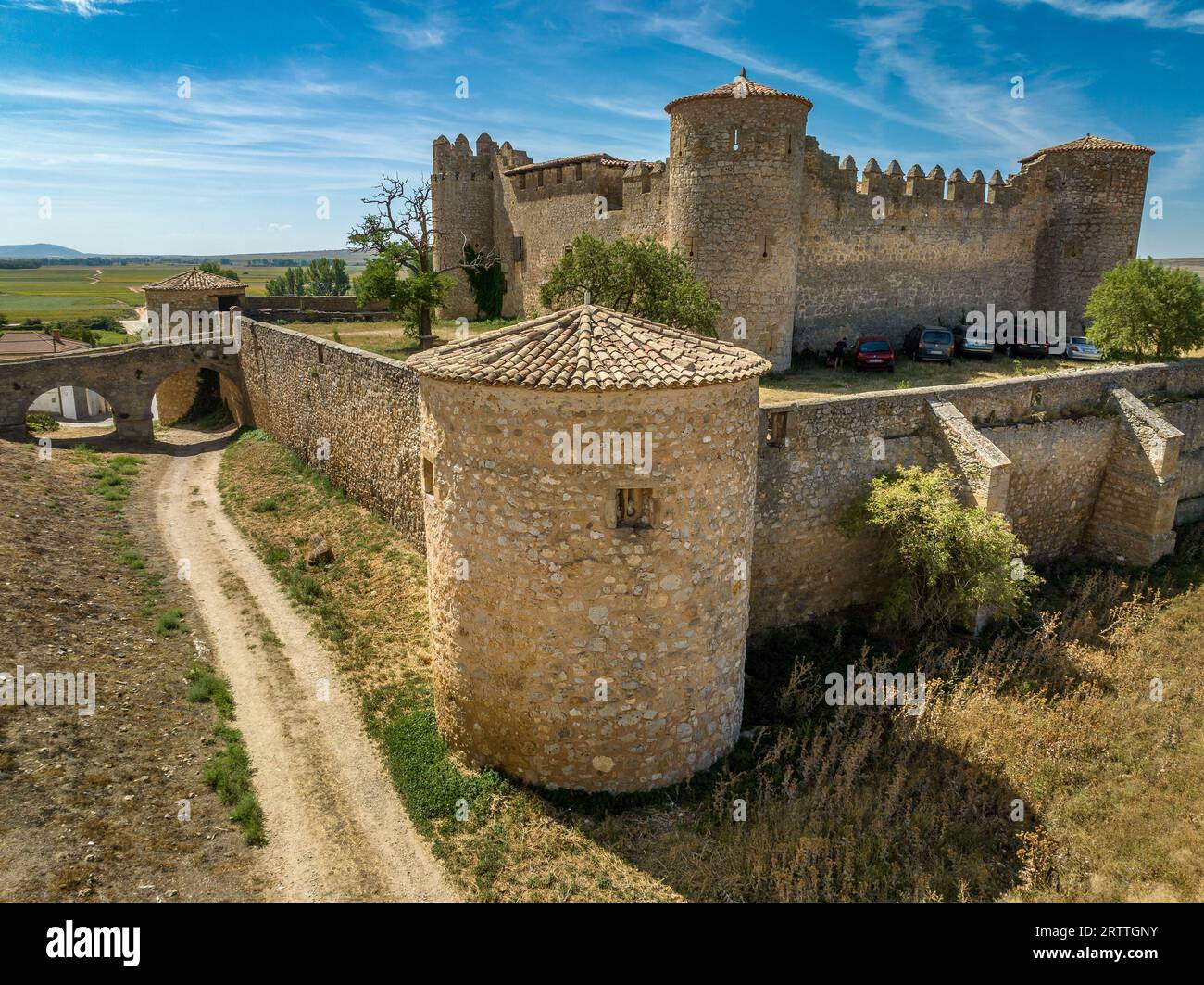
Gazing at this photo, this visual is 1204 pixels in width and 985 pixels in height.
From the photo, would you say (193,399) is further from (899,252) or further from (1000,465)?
(1000,465)

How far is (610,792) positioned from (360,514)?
392 inches

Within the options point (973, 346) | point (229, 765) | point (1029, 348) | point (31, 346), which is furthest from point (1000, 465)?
point (31, 346)

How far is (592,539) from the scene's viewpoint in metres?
8.01

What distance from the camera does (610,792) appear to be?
28.2 feet

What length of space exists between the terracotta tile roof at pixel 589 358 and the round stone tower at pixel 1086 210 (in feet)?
78.5

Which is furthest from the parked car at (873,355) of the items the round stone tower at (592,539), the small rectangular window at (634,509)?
the small rectangular window at (634,509)

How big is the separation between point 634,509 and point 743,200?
14.7 metres

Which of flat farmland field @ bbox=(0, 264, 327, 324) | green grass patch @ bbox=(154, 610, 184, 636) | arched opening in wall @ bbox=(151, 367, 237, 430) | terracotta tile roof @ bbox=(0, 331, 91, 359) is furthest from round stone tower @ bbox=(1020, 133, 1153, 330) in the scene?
flat farmland field @ bbox=(0, 264, 327, 324)

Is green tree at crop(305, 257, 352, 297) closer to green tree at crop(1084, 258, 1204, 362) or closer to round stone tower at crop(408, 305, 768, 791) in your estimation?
green tree at crop(1084, 258, 1204, 362)

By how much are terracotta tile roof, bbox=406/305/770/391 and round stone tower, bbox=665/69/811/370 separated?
12.2 meters

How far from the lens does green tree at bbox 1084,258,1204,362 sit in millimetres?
19391
